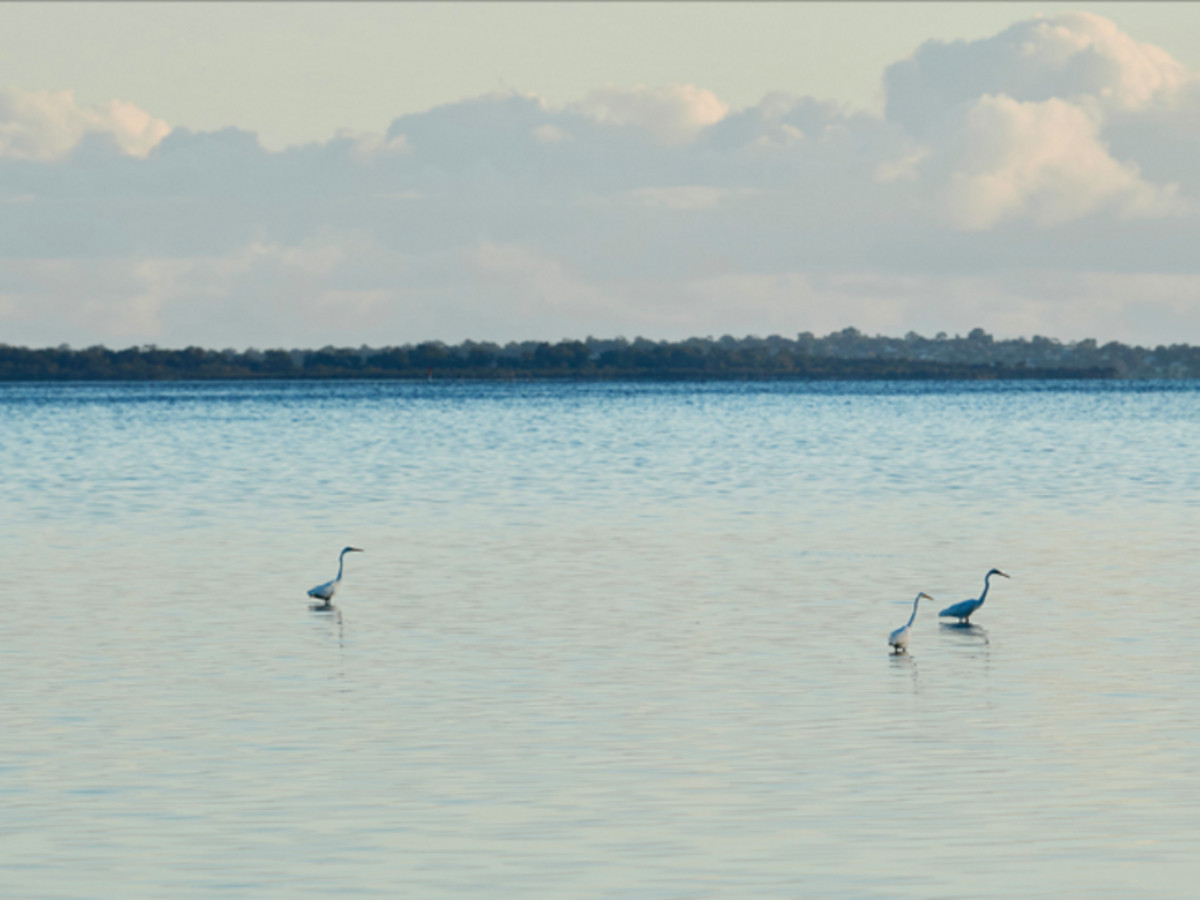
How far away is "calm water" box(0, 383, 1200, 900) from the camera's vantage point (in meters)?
12.5

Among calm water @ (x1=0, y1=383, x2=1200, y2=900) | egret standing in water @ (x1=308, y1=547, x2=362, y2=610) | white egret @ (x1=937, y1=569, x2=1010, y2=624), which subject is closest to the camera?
calm water @ (x1=0, y1=383, x2=1200, y2=900)

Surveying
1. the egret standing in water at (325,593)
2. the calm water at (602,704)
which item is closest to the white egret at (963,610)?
the calm water at (602,704)

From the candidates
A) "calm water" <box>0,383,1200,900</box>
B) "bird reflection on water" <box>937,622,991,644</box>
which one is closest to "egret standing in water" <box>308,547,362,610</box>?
"calm water" <box>0,383,1200,900</box>

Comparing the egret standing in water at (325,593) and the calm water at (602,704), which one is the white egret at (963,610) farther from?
the egret standing in water at (325,593)

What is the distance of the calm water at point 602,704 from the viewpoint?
12.5m

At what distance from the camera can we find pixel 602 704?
18.0 meters

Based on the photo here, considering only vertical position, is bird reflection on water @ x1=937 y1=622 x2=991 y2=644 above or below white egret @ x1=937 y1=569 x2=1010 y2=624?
below

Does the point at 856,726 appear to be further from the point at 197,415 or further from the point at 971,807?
the point at 197,415

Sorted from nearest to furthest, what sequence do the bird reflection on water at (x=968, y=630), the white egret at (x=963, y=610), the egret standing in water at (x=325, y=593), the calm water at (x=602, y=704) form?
1. the calm water at (x=602, y=704)
2. the bird reflection on water at (x=968, y=630)
3. the white egret at (x=963, y=610)
4. the egret standing in water at (x=325, y=593)

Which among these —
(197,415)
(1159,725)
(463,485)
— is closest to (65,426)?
(197,415)

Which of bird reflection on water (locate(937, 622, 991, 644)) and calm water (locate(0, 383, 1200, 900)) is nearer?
calm water (locate(0, 383, 1200, 900))

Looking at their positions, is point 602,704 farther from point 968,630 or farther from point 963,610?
point 963,610

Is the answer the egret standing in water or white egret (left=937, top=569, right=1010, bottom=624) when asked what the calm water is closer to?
white egret (left=937, top=569, right=1010, bottom=624)

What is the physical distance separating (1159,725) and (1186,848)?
4147 mm
